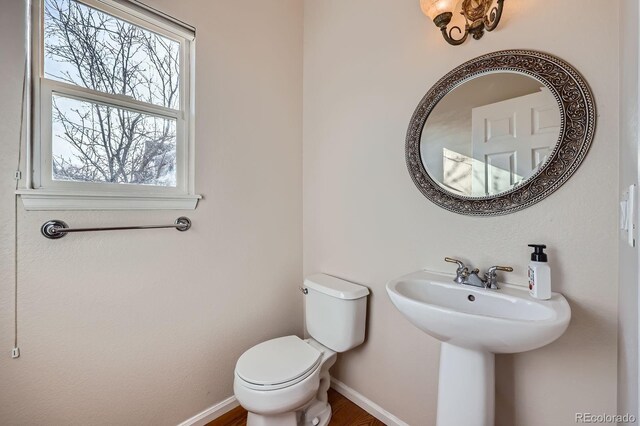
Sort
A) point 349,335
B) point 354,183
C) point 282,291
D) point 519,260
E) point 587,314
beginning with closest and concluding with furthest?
point 587,314, point 519,260, point 349,335, point 354,183, point 282,291

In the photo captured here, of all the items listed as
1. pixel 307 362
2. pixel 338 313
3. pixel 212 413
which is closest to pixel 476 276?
pixel 338 313

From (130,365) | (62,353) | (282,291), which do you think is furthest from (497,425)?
(62,353)

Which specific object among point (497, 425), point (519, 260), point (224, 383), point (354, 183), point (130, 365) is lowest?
point (224, 383)

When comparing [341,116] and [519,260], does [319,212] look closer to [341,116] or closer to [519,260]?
[341,116]

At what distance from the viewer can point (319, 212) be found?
5.72ft

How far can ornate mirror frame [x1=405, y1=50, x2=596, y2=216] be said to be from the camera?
2.86 ft

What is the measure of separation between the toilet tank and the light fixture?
129cm

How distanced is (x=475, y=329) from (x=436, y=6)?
4.05ft

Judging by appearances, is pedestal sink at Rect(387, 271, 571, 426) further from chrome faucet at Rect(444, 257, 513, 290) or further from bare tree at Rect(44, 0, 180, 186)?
bare tree at Rect(44, 0, 180, 186)

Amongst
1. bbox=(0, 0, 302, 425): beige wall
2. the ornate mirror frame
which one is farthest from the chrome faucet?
bbox=(0, 0, 302, 425): beige wall

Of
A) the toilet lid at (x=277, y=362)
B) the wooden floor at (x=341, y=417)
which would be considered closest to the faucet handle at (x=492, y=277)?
the toilet lid at (x=277, y=362)

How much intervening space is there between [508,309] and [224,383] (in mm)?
1483

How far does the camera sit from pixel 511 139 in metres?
1.01

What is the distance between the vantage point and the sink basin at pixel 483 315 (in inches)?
28.3
